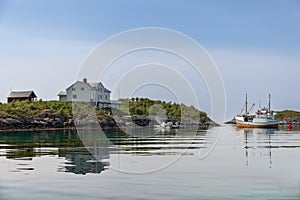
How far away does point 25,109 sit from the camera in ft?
317

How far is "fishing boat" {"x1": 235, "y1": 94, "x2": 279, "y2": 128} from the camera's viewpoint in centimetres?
12306

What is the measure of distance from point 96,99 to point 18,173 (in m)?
87.0

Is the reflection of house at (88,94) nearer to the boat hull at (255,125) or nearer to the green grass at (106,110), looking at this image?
the green grass at (106,110)

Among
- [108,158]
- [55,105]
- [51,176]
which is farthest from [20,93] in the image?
[51,176]

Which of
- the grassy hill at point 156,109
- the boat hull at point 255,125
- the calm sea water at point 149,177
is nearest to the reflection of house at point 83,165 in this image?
the calm sea water at point 149,177

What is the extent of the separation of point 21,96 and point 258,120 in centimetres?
5789

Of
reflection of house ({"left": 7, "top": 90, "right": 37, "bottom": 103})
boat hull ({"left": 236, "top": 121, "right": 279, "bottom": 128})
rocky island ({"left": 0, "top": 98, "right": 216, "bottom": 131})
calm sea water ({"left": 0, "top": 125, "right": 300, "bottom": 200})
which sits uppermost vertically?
reflection of house ({"left": 7, "top": 90, "right": 37, "bottom": 103})

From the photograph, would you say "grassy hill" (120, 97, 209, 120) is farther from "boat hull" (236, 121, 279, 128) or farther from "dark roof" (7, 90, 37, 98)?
"dark roof" (7, 90, 37, 98)

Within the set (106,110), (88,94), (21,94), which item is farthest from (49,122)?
(106,110)

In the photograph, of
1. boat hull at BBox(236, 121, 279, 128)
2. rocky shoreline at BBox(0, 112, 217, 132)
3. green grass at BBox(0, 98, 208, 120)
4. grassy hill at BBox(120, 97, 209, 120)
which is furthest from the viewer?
boat hull at BBox(236, 121, 279, 128)

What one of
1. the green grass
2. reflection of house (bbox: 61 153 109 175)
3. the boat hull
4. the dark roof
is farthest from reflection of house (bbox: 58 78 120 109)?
reflection of house (bbox: 61 153 109 175)

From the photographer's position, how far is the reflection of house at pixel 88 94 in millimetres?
107750

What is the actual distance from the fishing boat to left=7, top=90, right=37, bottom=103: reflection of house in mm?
53698

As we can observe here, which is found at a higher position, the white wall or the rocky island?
the white wall
